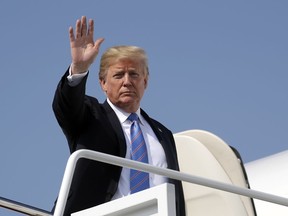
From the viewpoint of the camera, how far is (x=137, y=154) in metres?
5.12

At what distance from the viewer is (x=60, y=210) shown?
11.5 ft

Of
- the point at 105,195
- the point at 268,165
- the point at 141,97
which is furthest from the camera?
the point at 268,165

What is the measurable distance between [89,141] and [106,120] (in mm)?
203

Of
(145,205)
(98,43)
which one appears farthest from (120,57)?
(145,205)

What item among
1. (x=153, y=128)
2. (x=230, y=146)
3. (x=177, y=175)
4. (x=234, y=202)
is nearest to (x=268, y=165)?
(x=230, y=146)

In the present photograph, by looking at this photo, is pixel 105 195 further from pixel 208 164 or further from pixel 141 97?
pixel 208 164

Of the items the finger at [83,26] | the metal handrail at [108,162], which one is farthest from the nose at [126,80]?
the metal handrail at [108,162]

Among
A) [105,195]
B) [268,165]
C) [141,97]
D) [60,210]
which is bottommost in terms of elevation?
[60,210]

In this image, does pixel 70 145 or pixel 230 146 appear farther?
pixel 230 146

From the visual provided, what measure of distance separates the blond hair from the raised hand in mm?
322

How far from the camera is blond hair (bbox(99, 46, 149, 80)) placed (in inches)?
212

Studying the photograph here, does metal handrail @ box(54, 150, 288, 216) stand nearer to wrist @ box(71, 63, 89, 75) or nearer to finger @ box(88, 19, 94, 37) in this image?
wrist @ box(71, 63, 89, 75)

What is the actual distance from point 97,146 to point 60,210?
1.61m

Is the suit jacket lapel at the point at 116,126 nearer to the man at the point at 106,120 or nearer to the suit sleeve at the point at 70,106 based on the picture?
the man at the point at 106,120
